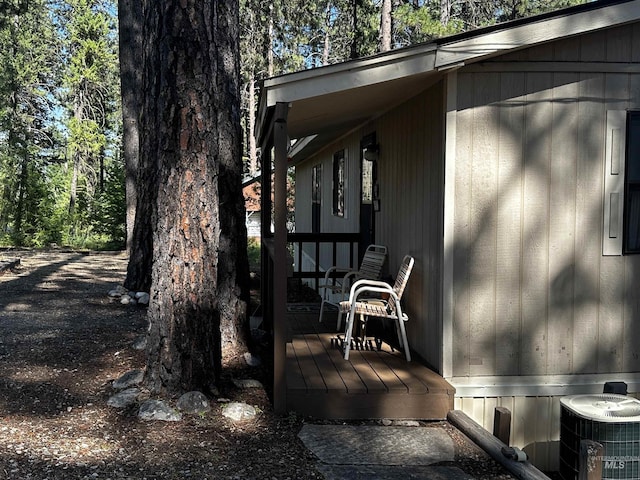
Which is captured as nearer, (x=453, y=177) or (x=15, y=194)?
(x=453, y=177)

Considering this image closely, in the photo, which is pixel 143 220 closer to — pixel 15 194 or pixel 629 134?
pixel 629 134

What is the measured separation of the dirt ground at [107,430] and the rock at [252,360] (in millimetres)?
84

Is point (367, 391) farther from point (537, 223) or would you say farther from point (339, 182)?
point (339, 182)

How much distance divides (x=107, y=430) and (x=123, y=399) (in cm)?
46

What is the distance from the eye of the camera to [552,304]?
4727 mm

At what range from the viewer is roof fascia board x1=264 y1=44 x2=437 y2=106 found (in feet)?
13.9

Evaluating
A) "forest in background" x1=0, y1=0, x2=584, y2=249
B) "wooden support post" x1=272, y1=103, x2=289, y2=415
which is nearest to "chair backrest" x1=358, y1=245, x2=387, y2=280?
"wooden support post" x1=272, y1=103, x2=289, y2=415

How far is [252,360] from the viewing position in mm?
5637

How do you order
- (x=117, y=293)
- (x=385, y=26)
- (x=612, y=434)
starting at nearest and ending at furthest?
(x=612, y=434) < (x=117, y=293) < (x=385, y=26)

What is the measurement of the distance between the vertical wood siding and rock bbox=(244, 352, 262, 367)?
5.89 feet

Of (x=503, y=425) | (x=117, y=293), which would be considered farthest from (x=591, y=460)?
(x=117, y=293)

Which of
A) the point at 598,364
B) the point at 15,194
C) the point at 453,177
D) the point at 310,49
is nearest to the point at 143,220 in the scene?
the point at 453,177

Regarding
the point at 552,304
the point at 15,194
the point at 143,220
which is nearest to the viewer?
the point at 552,304

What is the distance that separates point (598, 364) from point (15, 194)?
19194 millimetres
